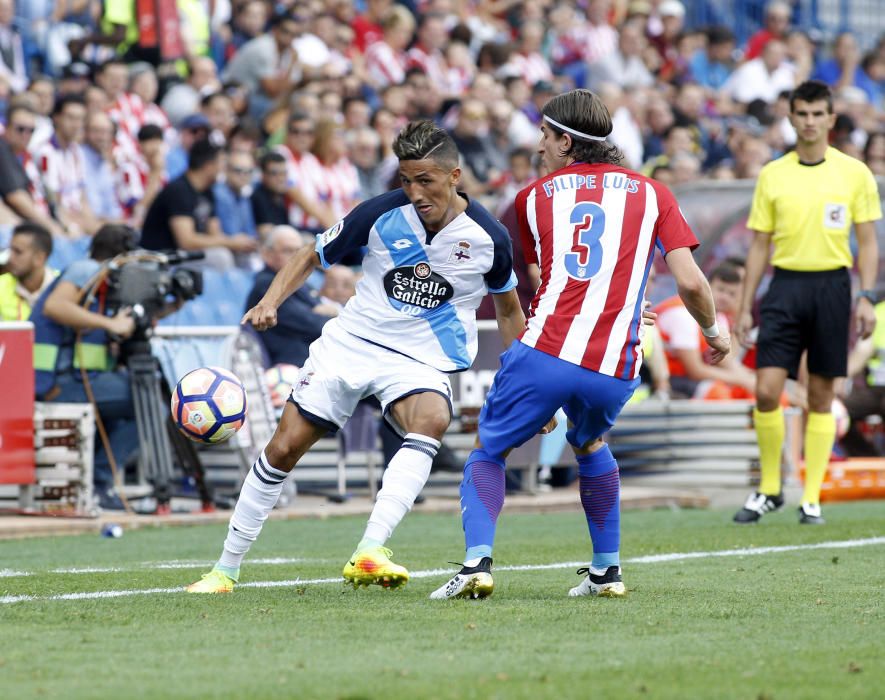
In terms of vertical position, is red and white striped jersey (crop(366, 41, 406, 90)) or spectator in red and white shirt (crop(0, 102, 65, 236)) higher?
red and white striped jersey (crop(366, 41, 406, 90))

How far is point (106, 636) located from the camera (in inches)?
207

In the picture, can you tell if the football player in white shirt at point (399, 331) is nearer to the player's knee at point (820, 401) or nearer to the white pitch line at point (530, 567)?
the white pitch line at point (530, 567)

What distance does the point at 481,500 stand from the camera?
20.9 ft

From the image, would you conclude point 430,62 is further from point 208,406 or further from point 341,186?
point 208,406

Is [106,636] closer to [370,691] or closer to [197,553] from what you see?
[370,691]

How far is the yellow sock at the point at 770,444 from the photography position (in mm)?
10289

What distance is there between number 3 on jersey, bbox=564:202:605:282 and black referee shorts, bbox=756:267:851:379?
13.5 ft

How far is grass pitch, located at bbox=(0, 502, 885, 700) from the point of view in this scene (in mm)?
4379

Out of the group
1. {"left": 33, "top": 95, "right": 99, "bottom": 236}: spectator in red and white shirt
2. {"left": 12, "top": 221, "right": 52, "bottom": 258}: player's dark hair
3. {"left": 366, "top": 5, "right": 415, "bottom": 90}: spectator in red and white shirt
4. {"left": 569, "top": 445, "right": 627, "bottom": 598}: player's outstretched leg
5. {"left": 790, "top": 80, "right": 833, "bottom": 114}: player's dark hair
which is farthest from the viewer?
{"left": 366, "top": 5, "right": 415, "bottom": 90}: spectator in red and white shirt

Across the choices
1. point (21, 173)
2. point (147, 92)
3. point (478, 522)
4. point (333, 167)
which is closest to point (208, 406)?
point (478, 522)

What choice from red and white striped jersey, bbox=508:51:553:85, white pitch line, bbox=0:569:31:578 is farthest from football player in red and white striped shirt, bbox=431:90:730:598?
red and white striped jersey, bbox=508:51:553:85

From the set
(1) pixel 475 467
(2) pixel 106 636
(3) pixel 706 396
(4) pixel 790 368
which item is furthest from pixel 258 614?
(3) pixel 706 396

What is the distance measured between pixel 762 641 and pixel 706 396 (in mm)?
8963

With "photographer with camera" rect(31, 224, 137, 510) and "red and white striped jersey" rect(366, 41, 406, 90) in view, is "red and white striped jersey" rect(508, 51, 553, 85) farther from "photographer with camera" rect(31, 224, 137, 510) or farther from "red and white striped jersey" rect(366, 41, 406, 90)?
"photographer with camera" rect(31, 224, 137, 510)
